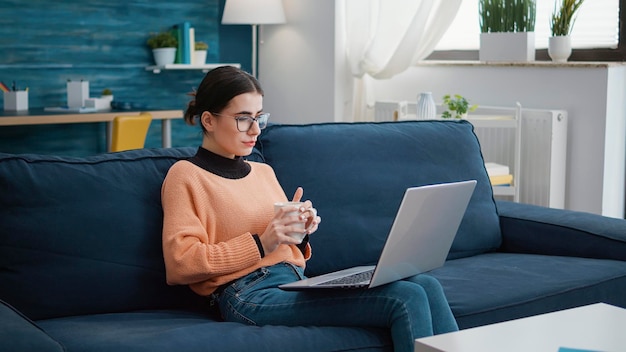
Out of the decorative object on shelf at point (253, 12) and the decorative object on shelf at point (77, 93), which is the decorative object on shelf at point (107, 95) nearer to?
the decorative object on shelf at point (77, 93)

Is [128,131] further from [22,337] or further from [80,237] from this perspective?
[22,337]

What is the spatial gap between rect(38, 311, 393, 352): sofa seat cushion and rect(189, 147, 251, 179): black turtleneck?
387mm

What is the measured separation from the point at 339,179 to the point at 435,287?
71 centimetres

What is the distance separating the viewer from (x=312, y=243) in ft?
8.68

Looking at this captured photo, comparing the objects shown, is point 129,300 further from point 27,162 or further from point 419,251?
point 419,251

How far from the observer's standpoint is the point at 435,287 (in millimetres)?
2133

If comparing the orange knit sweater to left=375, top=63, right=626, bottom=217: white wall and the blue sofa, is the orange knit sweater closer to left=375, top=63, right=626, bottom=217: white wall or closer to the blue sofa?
the blue sofa

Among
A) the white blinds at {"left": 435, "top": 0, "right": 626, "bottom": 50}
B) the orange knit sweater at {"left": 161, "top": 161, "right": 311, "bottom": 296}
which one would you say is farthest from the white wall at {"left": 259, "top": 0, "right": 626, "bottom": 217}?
the orange knit sweater at {"left": 161, "top": 161, "right": 311, "bottom": 296}

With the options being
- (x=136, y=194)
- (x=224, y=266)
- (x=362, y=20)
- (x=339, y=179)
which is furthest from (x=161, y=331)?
(x=362, y=20)

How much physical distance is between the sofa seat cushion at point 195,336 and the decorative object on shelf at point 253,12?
3.56 metres

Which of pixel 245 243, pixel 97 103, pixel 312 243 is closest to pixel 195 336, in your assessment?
pixel 245 243

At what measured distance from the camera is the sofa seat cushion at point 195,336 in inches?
76.2

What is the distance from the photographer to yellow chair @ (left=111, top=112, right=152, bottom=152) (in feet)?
14.9

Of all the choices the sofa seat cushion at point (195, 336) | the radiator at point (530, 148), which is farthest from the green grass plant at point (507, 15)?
the sofa seat cushion at point (195, 336)
